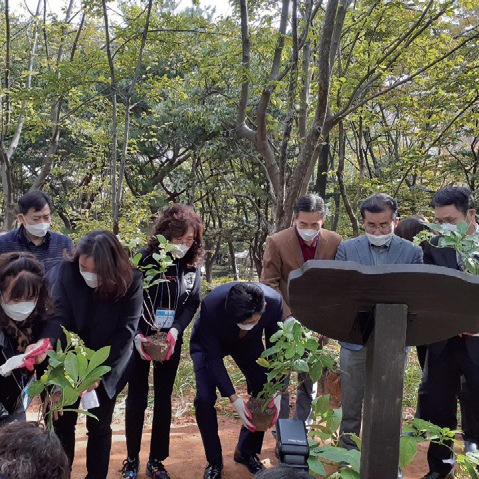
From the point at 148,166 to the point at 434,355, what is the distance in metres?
11.4

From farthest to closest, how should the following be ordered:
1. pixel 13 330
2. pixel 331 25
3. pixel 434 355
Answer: pixel 331 25 → pixel 434 355 → pixel 13 330

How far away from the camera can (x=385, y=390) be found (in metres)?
1.31

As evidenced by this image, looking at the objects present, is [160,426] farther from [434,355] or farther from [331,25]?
[331,25]

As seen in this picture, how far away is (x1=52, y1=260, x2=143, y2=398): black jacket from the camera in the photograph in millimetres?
2510

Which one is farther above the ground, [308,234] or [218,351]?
[308,234]

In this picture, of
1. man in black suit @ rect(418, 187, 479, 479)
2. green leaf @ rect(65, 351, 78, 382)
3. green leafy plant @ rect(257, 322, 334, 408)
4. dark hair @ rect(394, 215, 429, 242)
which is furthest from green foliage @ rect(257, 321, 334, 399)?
dark hair @ rect(394, 215, 429, 242)

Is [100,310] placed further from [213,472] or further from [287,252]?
[287,252]

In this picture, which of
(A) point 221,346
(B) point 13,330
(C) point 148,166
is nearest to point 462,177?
(C) point 148,166

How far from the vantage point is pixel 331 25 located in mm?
3969

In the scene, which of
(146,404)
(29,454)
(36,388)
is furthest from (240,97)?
(29,454)

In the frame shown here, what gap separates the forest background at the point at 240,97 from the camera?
16.6 ft

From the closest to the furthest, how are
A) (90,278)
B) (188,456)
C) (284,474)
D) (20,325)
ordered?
(284,474)
(20,325)
(90,278)
(188,456)

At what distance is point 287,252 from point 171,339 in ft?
3.42

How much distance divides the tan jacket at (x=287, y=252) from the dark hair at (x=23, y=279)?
158 cm
